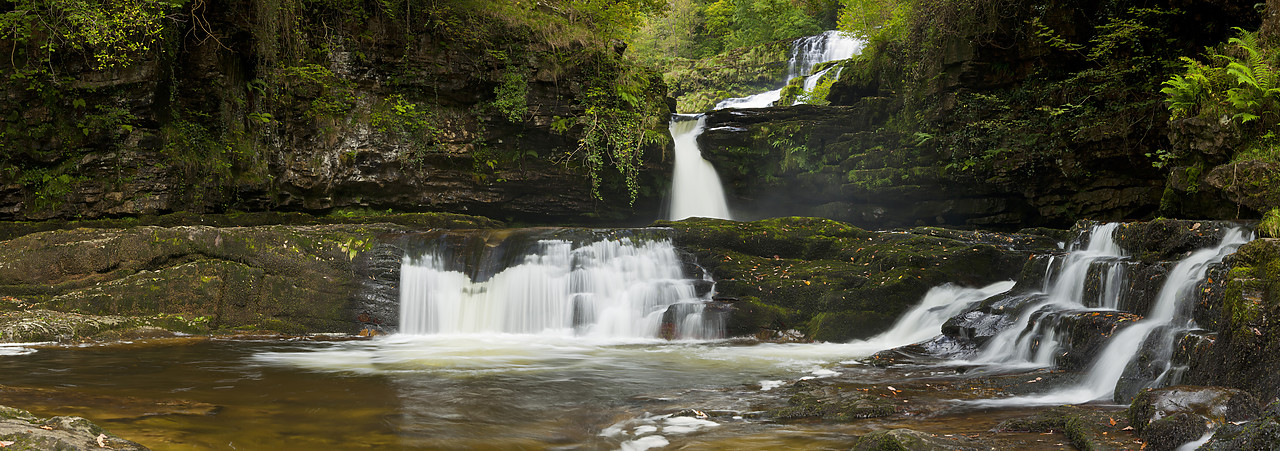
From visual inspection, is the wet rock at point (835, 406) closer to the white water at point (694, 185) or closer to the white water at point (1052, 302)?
the white water at point (1052, 302)

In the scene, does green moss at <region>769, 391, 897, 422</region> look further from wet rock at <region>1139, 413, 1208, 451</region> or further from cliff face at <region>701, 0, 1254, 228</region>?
cliff face at <region>701, 0, 1254, 228</region>

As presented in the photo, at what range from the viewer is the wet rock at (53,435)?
10.2ft

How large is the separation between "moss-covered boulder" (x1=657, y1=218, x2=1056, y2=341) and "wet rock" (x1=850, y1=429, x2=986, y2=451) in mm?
5362

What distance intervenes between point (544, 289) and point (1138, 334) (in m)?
7.04

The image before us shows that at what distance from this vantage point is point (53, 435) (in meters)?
3.26

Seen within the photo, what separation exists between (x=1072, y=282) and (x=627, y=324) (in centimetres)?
535

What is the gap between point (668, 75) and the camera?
1123 inches

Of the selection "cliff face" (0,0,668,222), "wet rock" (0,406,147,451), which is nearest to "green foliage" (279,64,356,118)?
"cliff face" (0,0,668,222)

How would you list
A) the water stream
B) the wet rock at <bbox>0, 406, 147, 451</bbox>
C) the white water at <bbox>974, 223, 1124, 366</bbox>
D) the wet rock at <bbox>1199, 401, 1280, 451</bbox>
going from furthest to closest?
the white water at <bbox>974, 223, 1124, 366</bbox>
the water stream
the wet rock at <bbox>0, 406, 147, 451</bbox>
the wet rock at <bbox>1199, 401, 1280, 451</bbox>

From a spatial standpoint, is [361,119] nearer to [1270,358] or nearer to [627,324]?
[627,324]

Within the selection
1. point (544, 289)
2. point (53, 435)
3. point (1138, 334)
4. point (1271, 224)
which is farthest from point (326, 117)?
point (1271, 224)

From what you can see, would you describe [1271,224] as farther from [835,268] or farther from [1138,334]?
[835,268]

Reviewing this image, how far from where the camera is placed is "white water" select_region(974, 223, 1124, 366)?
654 cm

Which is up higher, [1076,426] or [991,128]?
[991,128]
